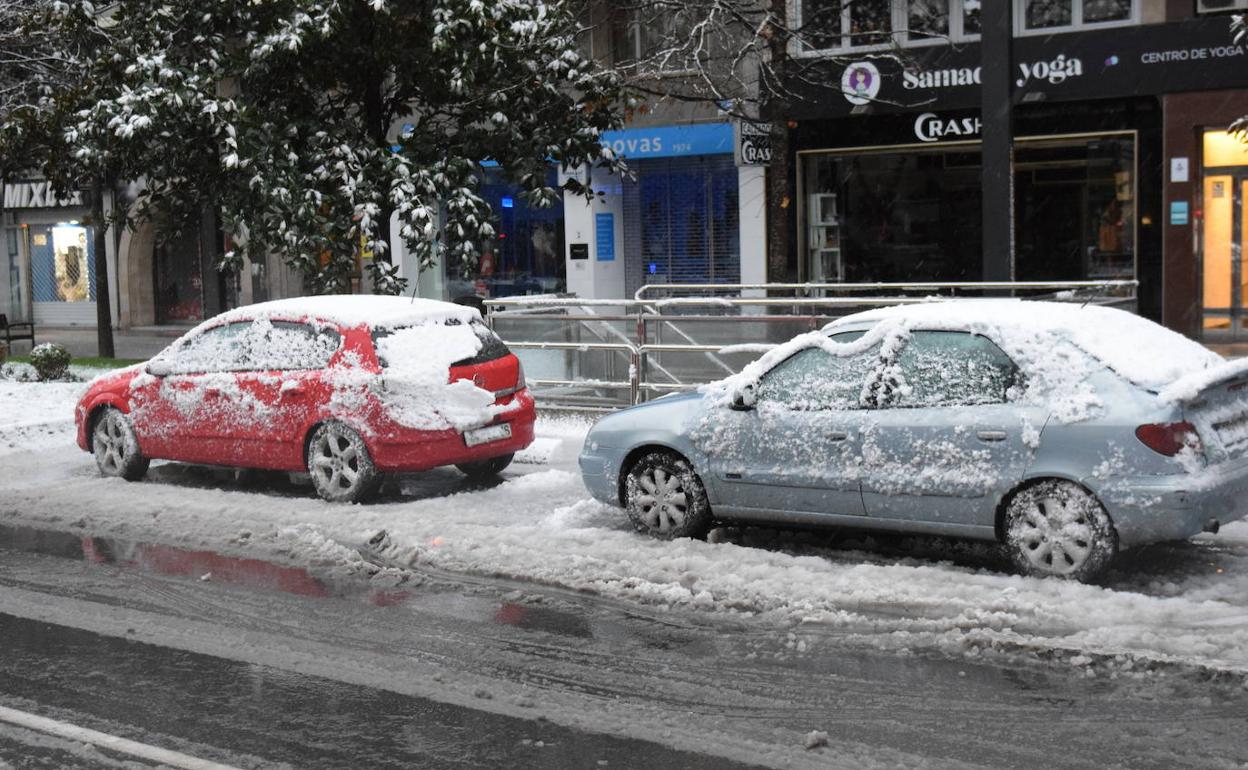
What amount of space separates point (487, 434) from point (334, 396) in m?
1.21

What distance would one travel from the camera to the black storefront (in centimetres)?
2069

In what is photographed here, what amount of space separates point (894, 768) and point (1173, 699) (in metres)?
1.50

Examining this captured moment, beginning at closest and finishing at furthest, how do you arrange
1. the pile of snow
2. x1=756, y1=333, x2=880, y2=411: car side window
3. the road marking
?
the road marking → x1=756, y1=333, x2=880, y2=411: car side window → the pile of snow

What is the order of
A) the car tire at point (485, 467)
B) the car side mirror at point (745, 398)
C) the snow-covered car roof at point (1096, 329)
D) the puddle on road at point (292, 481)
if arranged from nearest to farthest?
the snow-covered car roof at point (1096, 329)
the car side mirror at point (745, 398)
the puddle on road at point (292, 481)
the car tire at point (485, 467)

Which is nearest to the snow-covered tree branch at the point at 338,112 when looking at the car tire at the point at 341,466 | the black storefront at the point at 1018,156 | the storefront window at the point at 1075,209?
the car tire at the point at 341,466

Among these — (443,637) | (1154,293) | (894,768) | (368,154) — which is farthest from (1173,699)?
(1154,293)

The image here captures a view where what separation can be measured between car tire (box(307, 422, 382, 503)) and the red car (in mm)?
11

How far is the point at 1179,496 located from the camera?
7.18 m

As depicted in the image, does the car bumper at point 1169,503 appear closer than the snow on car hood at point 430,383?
Yes

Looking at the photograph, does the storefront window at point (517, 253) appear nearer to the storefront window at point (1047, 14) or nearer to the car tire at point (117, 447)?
the storefront window at point (1047, 14)

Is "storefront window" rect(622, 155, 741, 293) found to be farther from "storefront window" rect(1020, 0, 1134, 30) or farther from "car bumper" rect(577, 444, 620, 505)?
"car bumper" rect(577, 444, 620, 505)

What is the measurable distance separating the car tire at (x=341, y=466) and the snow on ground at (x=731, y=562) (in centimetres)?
16

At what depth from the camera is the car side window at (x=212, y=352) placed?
11.7 metres

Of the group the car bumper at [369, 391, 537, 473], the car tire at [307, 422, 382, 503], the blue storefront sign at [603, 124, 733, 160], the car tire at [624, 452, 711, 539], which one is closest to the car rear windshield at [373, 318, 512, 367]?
the car bumper at [369, 391, 537, 473]
